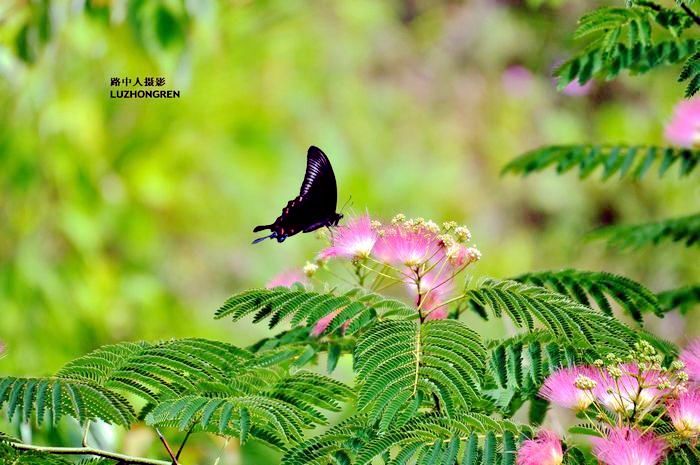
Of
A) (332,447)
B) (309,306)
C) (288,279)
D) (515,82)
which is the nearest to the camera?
(332,447)

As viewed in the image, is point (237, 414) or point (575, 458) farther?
point (237, 414)

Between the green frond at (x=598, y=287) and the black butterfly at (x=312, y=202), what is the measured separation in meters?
0.29

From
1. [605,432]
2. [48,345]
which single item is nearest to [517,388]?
[605,432]

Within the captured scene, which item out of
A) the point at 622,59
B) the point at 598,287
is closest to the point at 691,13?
the point at 622,59

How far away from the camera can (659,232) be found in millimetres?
1561

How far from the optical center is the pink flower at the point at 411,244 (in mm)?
996

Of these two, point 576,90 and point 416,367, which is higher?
point 576,90

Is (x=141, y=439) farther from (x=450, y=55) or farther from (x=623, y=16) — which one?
(x=450, y=55)

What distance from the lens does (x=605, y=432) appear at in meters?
0.87

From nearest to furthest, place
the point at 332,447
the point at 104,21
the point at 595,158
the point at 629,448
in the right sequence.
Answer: the point at 629,448, the point at 332,447, the point at 595,158, the point at 104,21

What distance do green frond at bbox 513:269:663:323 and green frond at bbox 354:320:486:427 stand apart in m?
0.30

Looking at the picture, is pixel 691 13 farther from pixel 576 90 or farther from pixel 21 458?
pixel 576 90

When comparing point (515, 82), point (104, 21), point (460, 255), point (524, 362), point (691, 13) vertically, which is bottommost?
point (524, 362)

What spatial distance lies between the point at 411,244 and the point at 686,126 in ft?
2.46
